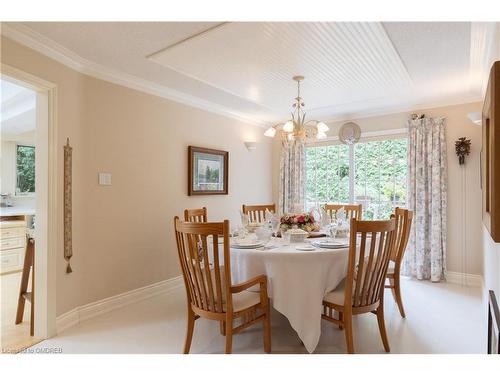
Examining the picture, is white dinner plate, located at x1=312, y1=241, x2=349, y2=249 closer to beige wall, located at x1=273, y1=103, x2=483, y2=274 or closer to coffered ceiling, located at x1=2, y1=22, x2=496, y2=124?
coffered ceiling, located at x1=2, y1=22, x2=496, y2=124

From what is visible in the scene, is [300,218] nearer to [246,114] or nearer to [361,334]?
[361,334]

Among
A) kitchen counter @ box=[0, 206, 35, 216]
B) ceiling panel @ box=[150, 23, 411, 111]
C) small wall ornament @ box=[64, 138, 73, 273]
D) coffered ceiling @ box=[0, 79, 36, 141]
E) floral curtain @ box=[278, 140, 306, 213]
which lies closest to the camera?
ceiling panel @ box=[150, 23, 411, 111]

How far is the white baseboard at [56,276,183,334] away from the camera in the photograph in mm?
2767

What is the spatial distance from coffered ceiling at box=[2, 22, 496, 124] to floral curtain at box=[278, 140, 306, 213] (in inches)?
55.5

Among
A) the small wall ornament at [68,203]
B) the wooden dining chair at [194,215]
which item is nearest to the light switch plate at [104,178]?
the small wall ornament at [68,203]

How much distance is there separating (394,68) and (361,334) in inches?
98.8

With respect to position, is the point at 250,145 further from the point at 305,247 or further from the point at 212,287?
the point at 212,287

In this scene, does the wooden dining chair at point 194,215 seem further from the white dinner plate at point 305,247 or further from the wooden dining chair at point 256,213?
the white dinner plate at point 305,247

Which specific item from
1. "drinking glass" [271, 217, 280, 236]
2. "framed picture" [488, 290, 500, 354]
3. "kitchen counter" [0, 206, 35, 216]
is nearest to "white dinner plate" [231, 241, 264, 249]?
"drinking glass" [271, 217, 280, 236]

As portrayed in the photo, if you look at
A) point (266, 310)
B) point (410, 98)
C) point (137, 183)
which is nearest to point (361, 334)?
point (266, 310)

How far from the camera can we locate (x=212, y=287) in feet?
6.95

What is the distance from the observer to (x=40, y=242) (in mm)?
A: 2609

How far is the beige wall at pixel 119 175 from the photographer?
2803 millimetres

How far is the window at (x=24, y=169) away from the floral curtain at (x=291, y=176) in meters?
4.64
